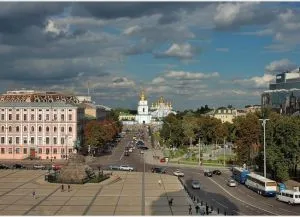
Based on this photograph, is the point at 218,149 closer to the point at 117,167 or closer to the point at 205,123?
the point at 205,123

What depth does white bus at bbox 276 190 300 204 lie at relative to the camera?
59.0 m

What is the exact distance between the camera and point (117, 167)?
9762 centimetres

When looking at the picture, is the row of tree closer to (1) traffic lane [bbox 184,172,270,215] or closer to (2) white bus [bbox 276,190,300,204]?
(1) traffic lane [bbox 184,172,270,215]

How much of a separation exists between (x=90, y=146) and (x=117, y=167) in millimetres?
26086

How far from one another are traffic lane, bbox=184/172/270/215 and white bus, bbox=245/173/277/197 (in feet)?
13.6

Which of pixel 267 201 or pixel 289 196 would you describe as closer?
pixel 289 196

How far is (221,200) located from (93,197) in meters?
14.4

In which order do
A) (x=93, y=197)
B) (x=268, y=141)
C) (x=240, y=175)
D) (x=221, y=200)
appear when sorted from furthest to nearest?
(x=240, y=175) < (x=268, y=141) < (x=93, y=197) < (x=221, y=200)

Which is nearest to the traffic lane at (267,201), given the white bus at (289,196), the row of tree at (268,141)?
the white bus at (289,196)

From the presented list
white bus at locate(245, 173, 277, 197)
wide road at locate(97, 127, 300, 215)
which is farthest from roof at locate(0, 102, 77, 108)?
white bus at locate(245, 173, 277, 197)

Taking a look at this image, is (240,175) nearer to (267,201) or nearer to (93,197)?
(267,201)

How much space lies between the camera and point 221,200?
2458 inches

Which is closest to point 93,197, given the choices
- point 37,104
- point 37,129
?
point 37,129

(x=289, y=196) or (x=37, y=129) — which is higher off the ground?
(x=37, y=129)
